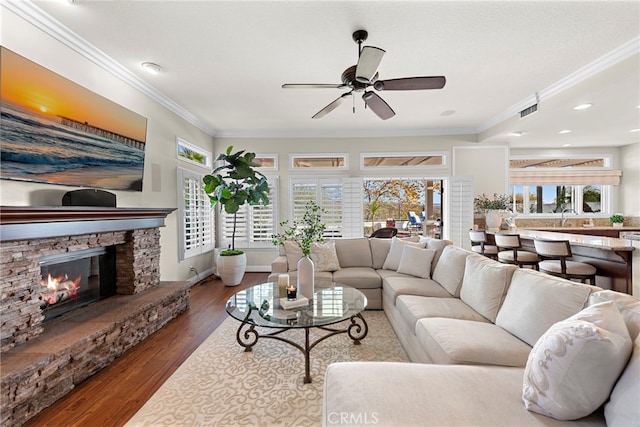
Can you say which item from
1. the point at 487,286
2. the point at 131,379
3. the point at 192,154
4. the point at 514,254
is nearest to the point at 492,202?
the point at 514,254

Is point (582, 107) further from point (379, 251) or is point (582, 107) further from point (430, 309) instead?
point (430, 309)

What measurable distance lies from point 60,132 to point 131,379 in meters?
2.17

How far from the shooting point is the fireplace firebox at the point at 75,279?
2.32 metres

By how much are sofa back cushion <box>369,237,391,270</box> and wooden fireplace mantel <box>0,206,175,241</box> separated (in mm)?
2974

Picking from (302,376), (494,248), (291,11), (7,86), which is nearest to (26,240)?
Result: (7,86)

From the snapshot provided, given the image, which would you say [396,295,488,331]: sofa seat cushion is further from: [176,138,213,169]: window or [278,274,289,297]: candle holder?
[176,138,213,169]: window

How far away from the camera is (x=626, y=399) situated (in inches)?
39.0

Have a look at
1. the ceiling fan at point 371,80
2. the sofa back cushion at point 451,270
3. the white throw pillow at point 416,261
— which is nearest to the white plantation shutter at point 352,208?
the white throw pillow at point 416,261

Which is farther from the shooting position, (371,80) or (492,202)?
(492,202)

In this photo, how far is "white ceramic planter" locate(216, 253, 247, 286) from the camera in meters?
4.66

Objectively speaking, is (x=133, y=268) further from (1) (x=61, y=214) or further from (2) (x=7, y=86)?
(2) (x=7, y=86)

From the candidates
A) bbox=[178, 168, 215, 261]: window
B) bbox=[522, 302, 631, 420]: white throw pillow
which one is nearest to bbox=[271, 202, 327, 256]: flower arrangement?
bbox=[522, 302, 631, 420]: white throw pillow

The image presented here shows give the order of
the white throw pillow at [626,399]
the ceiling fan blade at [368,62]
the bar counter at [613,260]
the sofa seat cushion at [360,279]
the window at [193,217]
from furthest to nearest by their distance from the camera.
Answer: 1. the window at [193,217]
2. the sofa seat cushion at [360,279]
3. the bar counter at [613,260]
4. the ceiling fan blade at [368,62]
5. the white throw pillow at [626,399]

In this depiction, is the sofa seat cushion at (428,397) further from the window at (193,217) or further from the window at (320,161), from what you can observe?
the window at (320,161)
